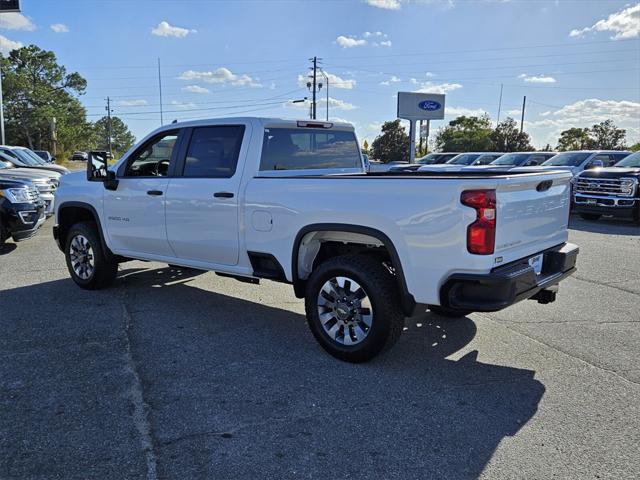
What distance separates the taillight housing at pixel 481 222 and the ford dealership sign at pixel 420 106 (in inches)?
1182

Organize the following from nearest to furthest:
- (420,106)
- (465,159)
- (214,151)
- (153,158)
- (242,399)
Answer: (242,399) < (214,151) < (153,158) < (465,159) < (420,106)

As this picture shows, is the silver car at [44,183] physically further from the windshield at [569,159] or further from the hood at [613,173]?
the windshield at [569,159]

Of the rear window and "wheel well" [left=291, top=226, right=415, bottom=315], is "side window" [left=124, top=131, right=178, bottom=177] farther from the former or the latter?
"wheel well" [left=291, top=226, right=415, bottom=315]

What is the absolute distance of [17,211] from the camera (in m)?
8.98

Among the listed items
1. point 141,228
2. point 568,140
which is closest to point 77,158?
point 568,140

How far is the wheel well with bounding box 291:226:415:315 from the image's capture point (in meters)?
3.92

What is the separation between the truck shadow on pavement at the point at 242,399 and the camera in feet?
9.75

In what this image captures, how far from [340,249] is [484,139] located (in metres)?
59.1

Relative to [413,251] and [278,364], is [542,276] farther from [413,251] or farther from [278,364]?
[278,364]

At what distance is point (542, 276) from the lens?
4.18 metres

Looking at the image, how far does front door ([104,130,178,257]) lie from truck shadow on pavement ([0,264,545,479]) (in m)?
0.82

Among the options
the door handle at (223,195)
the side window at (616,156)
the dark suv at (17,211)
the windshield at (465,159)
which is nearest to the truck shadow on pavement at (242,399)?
the door handle at (223,195)

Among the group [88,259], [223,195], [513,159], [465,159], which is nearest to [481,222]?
[223,195]

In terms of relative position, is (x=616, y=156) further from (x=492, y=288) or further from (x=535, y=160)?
(x=492, y=288)
